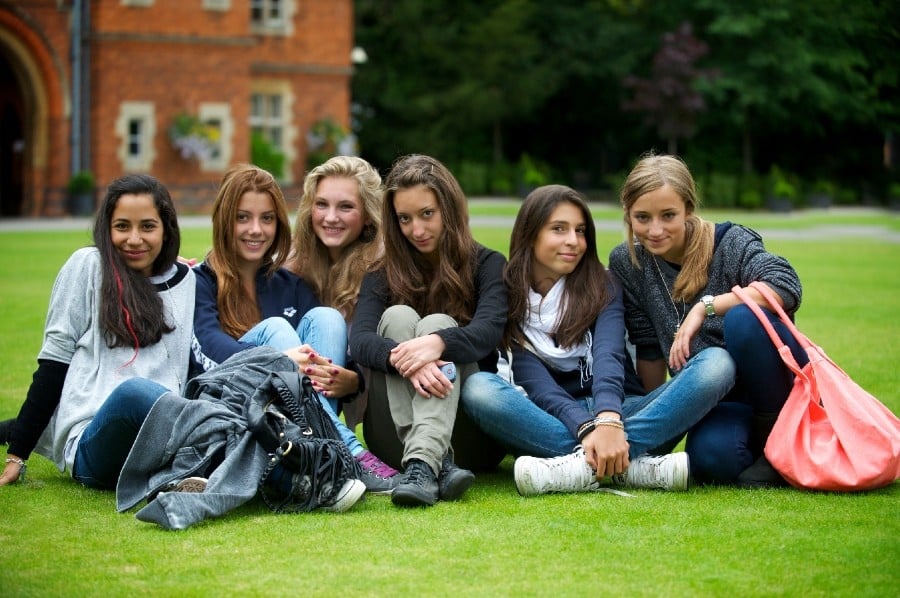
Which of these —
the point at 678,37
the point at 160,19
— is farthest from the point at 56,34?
the point at 678,37

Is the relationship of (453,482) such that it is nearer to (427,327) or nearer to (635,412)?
(427,327)

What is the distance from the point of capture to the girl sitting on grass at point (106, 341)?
15.1 feet

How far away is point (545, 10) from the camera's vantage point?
3912 cm

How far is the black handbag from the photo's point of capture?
4344 mm

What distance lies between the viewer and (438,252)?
5.11 m

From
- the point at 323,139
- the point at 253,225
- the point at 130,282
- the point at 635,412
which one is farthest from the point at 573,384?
the point at 323,139

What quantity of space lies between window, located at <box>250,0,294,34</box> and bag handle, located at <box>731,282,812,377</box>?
27.3 metres

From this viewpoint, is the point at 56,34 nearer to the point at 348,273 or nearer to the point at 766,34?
the point at 766,34

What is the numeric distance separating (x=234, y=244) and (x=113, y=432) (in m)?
1.11

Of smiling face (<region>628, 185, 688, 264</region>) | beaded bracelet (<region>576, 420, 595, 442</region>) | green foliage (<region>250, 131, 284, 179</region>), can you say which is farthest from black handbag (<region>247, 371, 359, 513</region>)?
green foliage (<region>250, 131, 284, 179</region>)

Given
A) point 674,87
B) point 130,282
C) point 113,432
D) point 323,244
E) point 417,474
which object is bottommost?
point 417,474

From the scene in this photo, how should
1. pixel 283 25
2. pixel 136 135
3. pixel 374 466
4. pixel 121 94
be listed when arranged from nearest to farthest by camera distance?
1. pixel 374 466
2. pixel 121 94
3. pixel 136 135
4. pixel 283 25

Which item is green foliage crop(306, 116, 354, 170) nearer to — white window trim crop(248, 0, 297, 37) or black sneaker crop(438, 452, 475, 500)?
white window trim crop(248, 0, 297, 37)

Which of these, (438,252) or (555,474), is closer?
(555,474)
